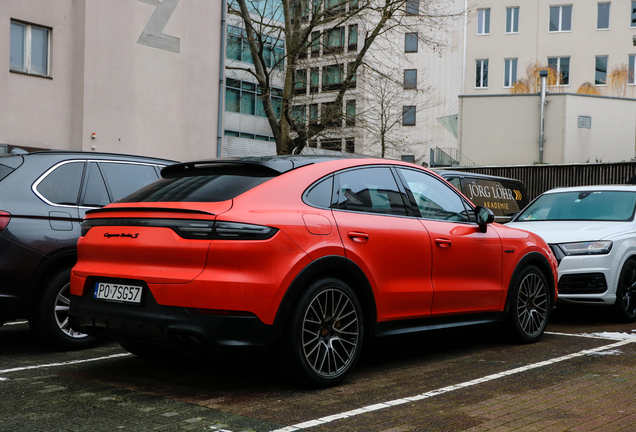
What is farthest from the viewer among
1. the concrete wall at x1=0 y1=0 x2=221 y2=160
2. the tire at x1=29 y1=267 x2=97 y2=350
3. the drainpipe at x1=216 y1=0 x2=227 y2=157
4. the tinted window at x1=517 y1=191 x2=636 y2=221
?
the drainpipe at x1=216 y1=0 x2=227 y2=157

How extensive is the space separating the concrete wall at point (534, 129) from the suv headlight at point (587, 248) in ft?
83.8

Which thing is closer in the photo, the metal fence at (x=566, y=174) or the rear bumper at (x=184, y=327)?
the rear bumper at (x=184, y=327)

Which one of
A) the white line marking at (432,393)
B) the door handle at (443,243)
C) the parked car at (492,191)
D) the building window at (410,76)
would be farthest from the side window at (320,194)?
the building window at (410,76)

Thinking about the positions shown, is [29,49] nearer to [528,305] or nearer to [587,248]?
[587,248]

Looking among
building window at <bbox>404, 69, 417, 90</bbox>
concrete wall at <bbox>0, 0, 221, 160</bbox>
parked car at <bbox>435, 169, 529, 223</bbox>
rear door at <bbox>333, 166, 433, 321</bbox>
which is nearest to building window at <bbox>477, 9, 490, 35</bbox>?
building window at <bbox>404, 69, 417, 90</bbox>

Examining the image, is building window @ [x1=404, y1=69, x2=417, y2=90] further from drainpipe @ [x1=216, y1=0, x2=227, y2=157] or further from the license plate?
the license plate

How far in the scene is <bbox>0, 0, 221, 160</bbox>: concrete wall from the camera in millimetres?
19453

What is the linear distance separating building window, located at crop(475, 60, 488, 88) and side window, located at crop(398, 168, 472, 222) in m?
43.5

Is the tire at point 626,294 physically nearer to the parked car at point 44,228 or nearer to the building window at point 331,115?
the parked car at point 44,228

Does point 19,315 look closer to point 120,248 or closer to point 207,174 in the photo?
point 120,248

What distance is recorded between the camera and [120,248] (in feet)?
15.6

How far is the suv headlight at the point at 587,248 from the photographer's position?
8109mm

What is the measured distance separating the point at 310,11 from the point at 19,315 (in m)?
19.2

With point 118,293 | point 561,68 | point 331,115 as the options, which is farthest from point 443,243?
point 561,68
